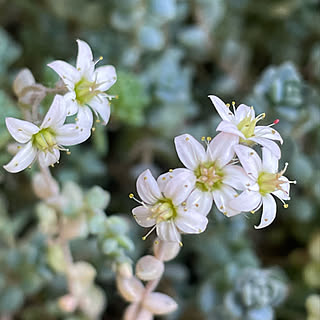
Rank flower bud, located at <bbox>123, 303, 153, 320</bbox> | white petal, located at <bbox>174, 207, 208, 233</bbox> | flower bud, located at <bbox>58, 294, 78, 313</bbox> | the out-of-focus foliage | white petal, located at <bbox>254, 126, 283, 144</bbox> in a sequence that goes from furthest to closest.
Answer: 1. the out-of-focus foliage
2. flower bud, located at <bbox>58, 294, 78, 313</bbox>
3. flower bud, located at <bbox>123, 303, 153, 320</bbox>
4. white petal, located at <bbox>254, 126, 283, 144</bbox>
5. white petal, located at <bbox>174, 207, 208, 233</bbox>

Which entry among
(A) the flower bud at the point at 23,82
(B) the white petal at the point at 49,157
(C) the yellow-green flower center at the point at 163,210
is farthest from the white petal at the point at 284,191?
(A) the flower bud at the point at 23,82

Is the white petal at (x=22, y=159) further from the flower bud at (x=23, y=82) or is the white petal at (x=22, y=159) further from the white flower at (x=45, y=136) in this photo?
the flower bud at (x=23, y=82)

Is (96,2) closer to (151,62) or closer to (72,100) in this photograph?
(151,62)

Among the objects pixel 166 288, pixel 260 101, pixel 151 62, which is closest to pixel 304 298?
pixel 166 288

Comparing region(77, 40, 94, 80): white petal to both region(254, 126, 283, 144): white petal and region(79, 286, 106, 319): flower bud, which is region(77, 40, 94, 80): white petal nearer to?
region(254, 126, 283, 144): white petal

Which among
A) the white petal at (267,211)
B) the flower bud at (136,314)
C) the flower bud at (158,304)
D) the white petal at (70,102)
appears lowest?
the flower bud at (136,314)

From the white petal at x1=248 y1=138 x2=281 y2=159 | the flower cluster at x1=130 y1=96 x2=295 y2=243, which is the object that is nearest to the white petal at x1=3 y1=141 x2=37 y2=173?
the flower cluster at x1=130 y1=96 x2=295 y2=243

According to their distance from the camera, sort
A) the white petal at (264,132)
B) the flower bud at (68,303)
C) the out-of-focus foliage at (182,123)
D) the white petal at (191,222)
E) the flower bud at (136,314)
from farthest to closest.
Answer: the out-of-focus foliage at (182,123)
the flower bud at (68,303)
the flower bud at (136,314)
the white petal at (264,132)
the white petal at (191,222)

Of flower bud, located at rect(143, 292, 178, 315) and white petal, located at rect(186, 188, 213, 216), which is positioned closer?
white petal, located at rect(186, 188, 213, 216)
